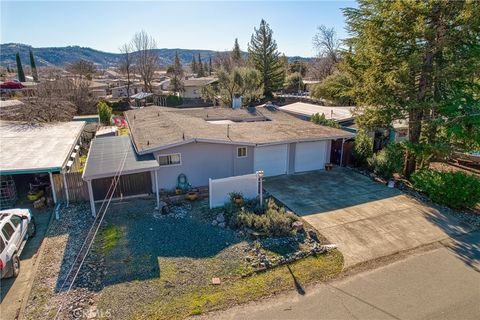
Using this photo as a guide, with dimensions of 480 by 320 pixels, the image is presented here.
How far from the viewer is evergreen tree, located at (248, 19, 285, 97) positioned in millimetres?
46688

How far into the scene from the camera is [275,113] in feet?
82.5

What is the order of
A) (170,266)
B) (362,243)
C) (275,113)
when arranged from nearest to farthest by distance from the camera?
(170,266), (362,243), (275,113)

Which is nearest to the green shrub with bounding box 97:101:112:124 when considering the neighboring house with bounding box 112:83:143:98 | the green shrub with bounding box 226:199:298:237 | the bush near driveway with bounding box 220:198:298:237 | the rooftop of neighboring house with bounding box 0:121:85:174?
the rooftop of neighboring house with bounding box 0:121:85:174

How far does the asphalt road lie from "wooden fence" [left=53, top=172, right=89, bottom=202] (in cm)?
951

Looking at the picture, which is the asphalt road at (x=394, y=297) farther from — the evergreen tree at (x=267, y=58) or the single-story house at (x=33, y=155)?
the evergreen tree at (x=267, y=58)

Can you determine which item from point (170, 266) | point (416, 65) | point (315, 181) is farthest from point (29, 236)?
point (416, 65)

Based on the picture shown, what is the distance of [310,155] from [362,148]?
137 inches

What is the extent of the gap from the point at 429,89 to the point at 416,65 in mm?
1875

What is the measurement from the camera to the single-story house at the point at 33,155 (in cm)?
1318

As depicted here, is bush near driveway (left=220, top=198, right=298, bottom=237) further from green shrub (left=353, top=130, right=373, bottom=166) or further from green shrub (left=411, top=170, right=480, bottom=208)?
green shrub (left=353, top=130, right=373, bottom=166)

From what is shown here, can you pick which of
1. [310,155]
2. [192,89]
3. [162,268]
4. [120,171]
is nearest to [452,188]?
[310,155]

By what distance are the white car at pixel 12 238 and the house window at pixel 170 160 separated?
18.5 feet

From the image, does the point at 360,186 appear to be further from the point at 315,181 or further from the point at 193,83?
the point at 193,83

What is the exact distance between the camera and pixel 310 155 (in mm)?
18156
